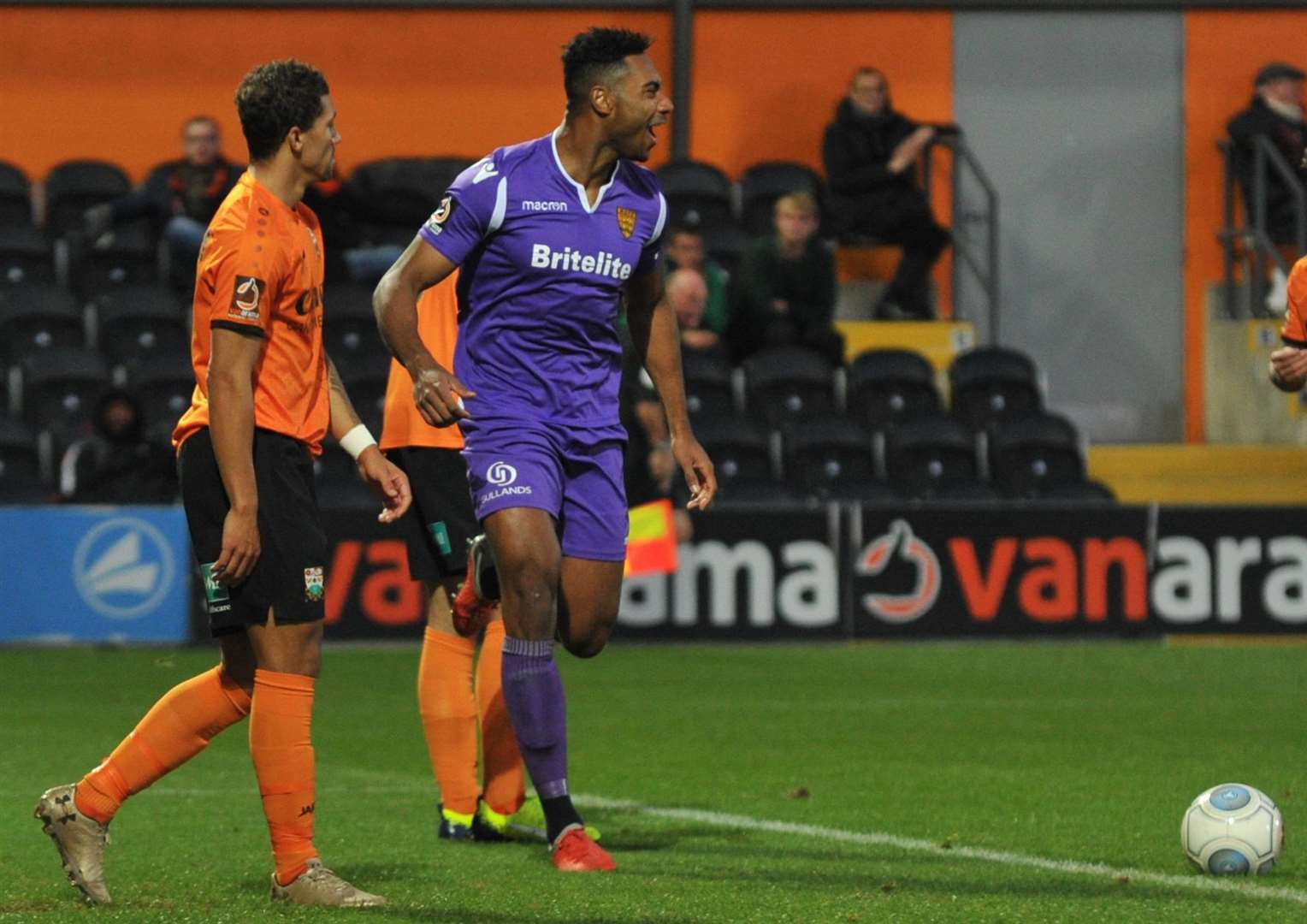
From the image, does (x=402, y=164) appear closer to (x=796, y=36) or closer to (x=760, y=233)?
(x=760, y=233)

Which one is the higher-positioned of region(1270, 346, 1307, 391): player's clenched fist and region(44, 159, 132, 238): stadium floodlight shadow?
region(44, 159, 132, 238): stadium floodlight shadow

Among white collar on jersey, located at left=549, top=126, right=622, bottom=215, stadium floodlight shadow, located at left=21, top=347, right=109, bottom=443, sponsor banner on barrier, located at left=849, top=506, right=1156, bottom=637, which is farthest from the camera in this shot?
stadium floodlight shadow, located at left=21, top=347, right=109, bottom=443

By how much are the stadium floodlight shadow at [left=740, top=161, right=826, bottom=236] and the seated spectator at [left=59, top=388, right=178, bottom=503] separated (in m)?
5.61

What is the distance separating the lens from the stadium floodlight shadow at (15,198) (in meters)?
17.3

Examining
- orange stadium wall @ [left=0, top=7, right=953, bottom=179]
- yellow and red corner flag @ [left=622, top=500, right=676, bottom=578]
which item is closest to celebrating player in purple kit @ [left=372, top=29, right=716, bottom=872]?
yellow and red corner flag @ [left=622, top=500, right=676, bottom=578]

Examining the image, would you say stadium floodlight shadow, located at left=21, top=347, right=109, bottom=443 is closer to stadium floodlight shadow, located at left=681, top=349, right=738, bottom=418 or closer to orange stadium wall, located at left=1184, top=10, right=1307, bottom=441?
stadium floodlight shadow, located at left=681, top=349, right=738, bottom=418

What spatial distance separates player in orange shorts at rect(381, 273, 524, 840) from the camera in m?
6.86

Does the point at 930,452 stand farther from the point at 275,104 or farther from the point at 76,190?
the point at 275,104

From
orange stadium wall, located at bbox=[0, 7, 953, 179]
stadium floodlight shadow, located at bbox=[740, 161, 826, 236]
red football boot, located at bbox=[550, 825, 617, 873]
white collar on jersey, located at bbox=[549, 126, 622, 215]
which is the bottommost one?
red football boot, located at bbox=[550, 825, 617, 873]

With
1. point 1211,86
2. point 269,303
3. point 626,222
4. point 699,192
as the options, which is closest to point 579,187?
point 626,222

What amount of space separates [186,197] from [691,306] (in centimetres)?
357

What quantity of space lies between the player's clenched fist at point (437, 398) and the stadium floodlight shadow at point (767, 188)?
485 inches

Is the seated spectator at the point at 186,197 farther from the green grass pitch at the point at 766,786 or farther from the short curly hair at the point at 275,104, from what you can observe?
the short curly hair at the point at 275,104

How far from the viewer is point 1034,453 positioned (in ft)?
53.8
